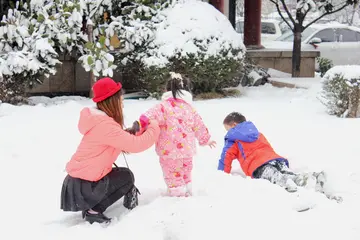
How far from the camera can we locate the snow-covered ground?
3383mm

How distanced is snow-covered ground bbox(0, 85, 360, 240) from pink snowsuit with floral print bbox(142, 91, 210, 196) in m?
0.21

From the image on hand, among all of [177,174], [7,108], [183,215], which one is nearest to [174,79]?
[177,174]

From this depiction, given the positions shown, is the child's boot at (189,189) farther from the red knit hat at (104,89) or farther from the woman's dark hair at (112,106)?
the red knit hat at (104,89)

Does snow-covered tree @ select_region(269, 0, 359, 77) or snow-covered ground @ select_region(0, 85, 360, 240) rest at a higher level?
snow-covered tree @ select_region(269, 0, 359, 77)

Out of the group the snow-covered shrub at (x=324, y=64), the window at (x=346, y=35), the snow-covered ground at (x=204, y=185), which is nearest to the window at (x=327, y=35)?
the window at (x=346, y=35)

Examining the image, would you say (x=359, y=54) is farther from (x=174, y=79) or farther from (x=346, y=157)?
(x=174, y=79)

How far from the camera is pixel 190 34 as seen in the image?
867 centimetres

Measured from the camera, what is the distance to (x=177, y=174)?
13.4 feet

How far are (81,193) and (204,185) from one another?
1.07 metres

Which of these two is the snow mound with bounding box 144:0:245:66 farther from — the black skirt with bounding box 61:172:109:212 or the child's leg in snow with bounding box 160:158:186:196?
the black skirt with bounding box 61:172:109:212

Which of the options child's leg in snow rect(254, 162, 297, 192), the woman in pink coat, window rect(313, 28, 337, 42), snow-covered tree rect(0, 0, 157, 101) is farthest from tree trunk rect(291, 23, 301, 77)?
the woman in pink coat

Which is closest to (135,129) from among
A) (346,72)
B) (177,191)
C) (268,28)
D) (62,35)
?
(177,191)

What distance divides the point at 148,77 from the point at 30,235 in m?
5.02

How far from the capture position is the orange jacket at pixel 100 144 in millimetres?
3612
